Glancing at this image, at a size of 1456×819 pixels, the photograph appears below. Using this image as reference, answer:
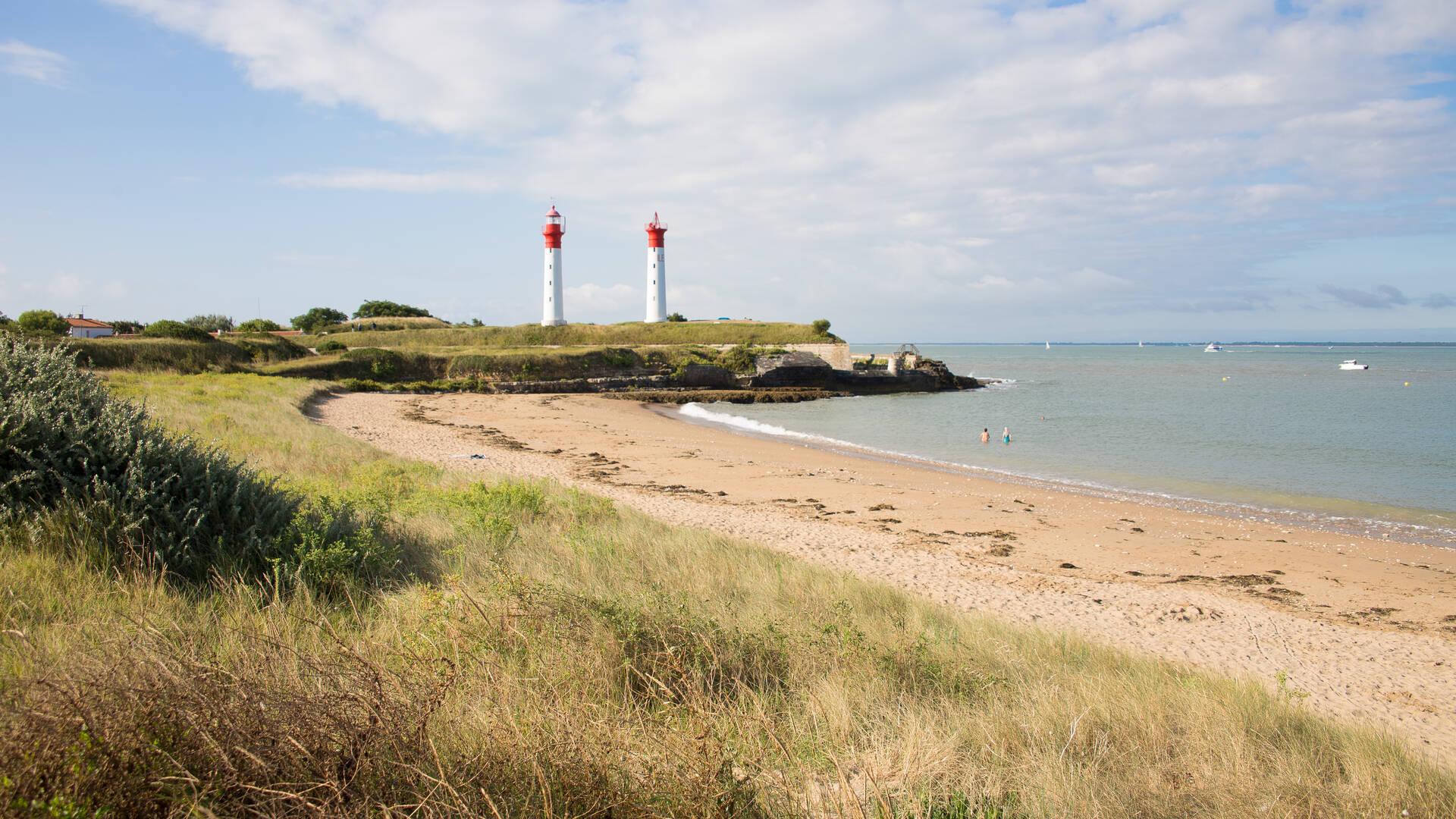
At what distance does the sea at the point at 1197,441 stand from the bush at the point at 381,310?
44665 mm

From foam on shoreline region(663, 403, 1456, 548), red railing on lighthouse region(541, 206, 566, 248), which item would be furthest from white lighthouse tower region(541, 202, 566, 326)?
foam on shoreline region(663, 403, 1456, 548)

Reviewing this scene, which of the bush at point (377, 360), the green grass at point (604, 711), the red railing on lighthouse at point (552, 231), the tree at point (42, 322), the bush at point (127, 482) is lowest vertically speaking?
the green grass at point (604, 711)

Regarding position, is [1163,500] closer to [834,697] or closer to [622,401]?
[834,697]

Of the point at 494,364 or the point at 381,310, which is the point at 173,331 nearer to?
the point at 494,364

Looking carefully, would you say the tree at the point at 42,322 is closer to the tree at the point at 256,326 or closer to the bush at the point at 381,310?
the tree at the point at 256,326

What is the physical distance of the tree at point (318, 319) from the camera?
65.0 metres

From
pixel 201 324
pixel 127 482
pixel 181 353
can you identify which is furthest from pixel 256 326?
pixel 127 482

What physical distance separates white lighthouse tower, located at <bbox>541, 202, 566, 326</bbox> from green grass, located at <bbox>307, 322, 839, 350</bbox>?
1.01 metres

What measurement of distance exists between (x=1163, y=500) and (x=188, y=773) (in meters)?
18.7

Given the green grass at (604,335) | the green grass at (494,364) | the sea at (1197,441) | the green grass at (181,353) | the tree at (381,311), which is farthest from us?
the tree at (381,311)

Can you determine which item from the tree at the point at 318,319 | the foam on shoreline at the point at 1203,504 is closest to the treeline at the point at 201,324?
the tree at the point at 318,319

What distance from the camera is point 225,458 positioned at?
19.1ft

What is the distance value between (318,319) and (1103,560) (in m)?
72.6

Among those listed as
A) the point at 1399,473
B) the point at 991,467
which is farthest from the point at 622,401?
the point at 1399,473
